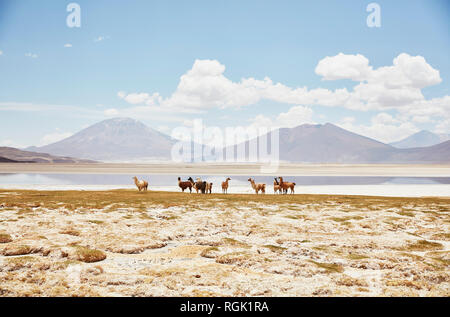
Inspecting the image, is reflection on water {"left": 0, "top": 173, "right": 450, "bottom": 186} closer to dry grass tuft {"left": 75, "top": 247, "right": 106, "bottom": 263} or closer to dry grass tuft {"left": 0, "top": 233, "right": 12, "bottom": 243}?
dry grass tuft {"left": 0, "top": 233, "right": 12, "bottom": 243}

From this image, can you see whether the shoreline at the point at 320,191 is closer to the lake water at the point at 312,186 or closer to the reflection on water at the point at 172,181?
the lake water at the point at 312,186

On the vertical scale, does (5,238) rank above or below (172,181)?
below

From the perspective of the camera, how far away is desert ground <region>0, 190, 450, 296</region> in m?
8.36

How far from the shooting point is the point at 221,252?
11.9 metres

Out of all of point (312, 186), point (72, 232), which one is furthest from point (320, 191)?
point (72, 232)

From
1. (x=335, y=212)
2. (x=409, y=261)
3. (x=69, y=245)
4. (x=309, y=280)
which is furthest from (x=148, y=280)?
(x=335, y=212)

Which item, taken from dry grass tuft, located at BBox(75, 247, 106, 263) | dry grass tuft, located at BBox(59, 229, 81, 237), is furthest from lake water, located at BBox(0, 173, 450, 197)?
dry grass tuft, located at BBox(75, 247, 106, 263)

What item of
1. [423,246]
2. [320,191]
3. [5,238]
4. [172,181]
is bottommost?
[423,246]

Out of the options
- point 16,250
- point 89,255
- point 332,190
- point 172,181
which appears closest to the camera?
point 89,255

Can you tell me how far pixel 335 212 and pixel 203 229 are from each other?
10213 mm

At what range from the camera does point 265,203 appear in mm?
26016

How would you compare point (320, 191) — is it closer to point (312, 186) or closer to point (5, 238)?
point (312, 186)

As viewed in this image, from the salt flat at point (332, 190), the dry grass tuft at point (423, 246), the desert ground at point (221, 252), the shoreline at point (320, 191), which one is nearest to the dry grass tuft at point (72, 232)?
the desert ground at point (221, 252)

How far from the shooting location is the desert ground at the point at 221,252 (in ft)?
27.4
